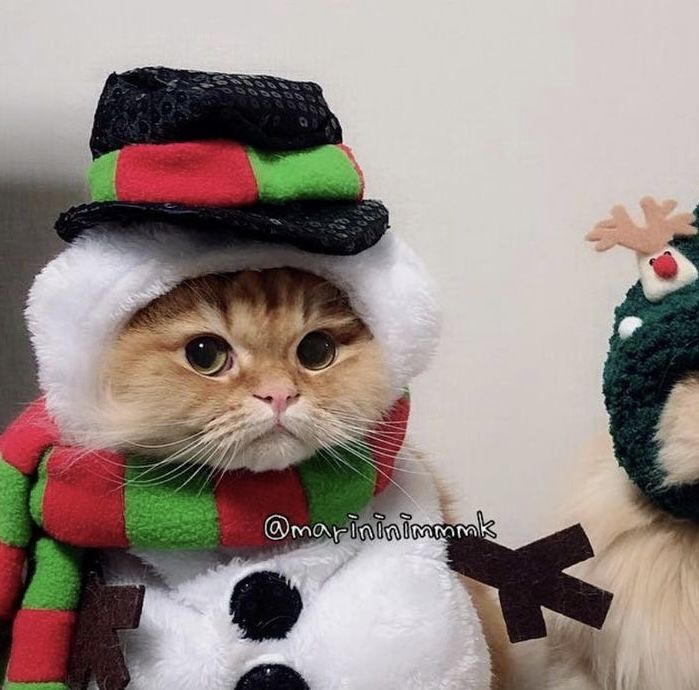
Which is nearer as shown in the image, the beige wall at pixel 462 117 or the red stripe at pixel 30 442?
the red stripe at pixel 30 442

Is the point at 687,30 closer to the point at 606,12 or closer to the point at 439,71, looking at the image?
the point at 606,12

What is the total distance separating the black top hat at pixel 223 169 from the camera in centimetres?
59

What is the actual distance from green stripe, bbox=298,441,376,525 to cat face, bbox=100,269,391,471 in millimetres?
30

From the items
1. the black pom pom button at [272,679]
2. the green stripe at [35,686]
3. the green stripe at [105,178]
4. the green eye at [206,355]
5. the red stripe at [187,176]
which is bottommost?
the black pom pom button at [272,679]

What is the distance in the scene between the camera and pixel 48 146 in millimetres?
956

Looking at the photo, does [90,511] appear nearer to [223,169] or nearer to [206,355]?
[206,355]

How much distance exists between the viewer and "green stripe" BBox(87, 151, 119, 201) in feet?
2.01

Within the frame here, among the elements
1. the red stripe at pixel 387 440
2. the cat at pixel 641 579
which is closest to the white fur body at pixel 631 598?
the cat at pixel 641 579

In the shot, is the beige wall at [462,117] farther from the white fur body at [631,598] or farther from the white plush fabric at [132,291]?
the white plush fabric at [132,291]

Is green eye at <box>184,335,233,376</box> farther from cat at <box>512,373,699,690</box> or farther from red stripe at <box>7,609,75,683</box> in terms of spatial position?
cat at <box>512,373,699,690</box>

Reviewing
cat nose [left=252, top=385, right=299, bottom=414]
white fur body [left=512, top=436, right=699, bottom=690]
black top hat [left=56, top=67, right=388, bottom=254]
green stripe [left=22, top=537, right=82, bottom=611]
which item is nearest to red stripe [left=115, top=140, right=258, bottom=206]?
black top hat [left=56, top=67, right=388, bottom=254]

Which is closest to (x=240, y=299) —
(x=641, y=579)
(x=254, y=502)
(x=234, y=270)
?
(x=234, y=270)

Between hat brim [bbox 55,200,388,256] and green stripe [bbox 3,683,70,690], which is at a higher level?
hat brim [bbox 55,200,388,256]

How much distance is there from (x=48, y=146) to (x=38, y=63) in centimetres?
8
